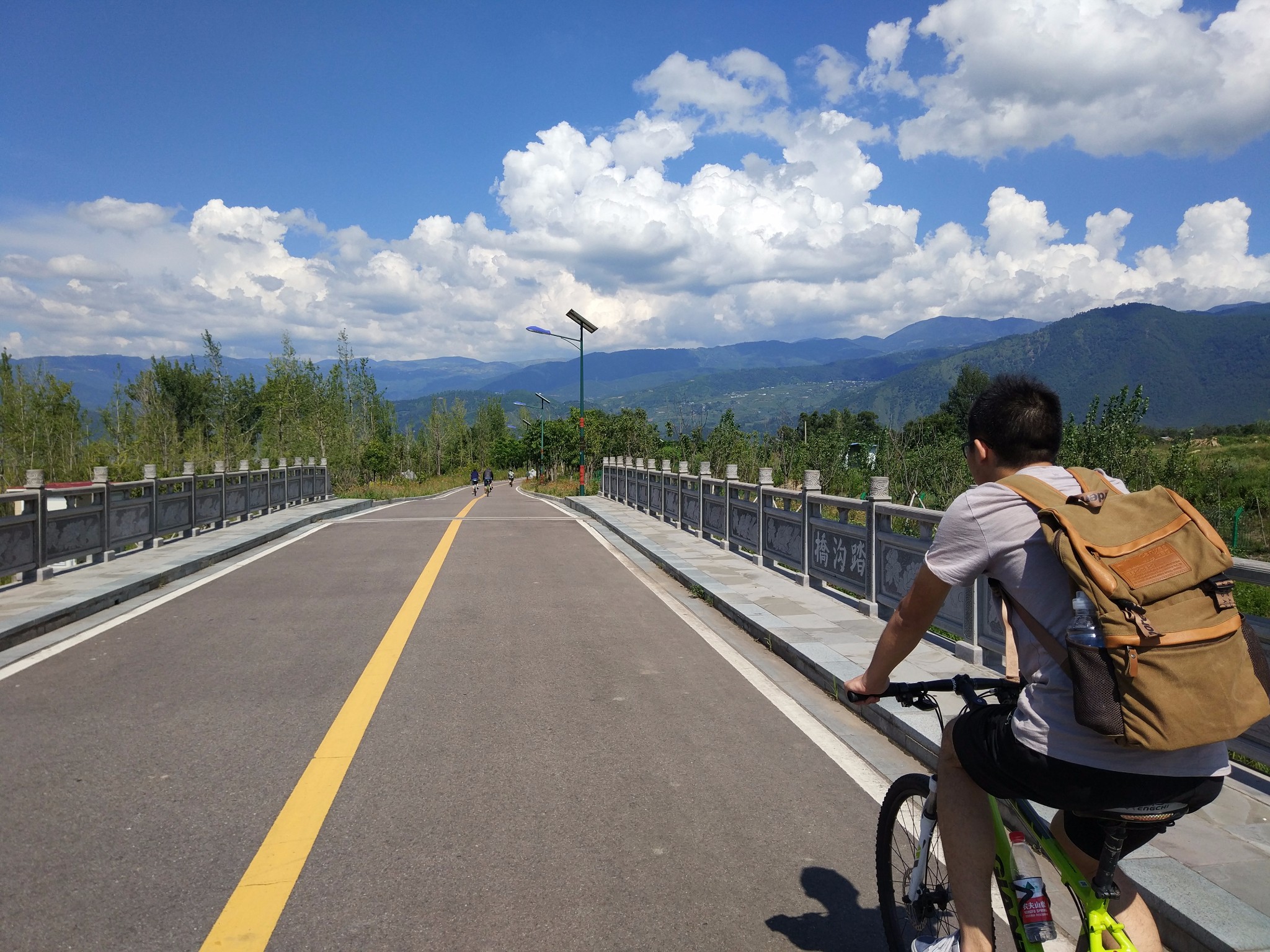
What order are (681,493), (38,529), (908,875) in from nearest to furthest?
1. (908,875)
2. (38,529)
3. (681,493)

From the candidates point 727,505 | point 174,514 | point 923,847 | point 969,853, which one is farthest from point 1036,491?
point 174,514

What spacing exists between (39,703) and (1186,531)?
22.0 feet

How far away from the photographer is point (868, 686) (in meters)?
2.53

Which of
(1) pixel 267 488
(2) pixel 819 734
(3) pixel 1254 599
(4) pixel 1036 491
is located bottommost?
(3) pixel 1254 599

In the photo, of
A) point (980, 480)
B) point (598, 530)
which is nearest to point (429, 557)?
point (598, 530)

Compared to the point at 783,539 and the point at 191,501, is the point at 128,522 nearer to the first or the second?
the point at 191,501

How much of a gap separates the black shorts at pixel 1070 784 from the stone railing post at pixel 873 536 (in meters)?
6.17

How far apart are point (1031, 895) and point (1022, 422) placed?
117cm

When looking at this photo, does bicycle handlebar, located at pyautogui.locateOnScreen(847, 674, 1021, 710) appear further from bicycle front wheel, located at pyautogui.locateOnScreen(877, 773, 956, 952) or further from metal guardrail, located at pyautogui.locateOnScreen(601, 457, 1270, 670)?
metal guardrail, located at pyautogui.locateOnScreen(601, 457, 1270, 670)

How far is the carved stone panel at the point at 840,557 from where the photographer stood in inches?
353

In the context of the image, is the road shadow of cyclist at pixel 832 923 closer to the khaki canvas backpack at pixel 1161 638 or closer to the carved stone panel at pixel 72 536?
the khaki canvas backpack at pixel 1161 638

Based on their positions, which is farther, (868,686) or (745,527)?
(745,527)

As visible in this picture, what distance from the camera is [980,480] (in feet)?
8.15

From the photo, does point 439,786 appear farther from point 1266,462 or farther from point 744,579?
point 1266,462
